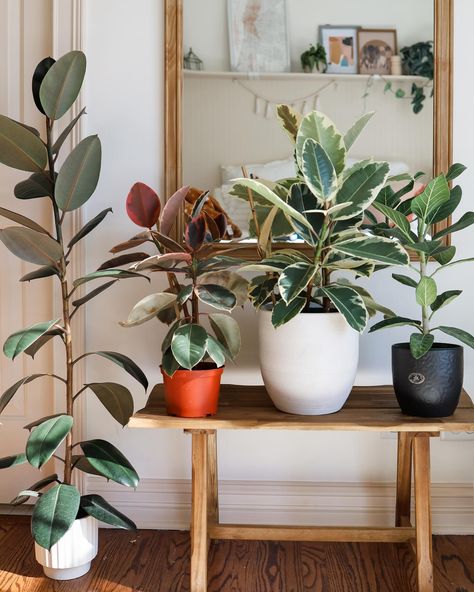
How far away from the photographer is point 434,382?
1.75m

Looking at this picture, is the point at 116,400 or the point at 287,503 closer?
the point at 116,400

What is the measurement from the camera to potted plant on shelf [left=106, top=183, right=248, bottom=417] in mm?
1718

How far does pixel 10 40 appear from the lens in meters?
2.25

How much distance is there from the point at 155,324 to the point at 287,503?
73 centimetres

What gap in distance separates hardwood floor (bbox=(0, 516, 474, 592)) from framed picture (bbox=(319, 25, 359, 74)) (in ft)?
4.88

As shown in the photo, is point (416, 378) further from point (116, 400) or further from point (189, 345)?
point (116, 400)

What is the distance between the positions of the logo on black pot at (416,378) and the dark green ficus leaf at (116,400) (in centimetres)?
76

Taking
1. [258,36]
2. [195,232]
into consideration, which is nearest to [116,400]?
[195,232]

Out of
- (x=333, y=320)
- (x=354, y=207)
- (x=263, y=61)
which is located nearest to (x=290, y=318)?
(x=333, y=320)

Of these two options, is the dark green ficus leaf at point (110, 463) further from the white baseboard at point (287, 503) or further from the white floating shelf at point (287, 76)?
the white floating shelf at point (287, 76)

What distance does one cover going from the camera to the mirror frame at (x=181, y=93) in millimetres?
2123

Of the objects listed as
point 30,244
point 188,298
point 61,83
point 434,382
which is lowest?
point 434,382

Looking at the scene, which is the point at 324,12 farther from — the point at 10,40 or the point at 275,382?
the point at 275,382

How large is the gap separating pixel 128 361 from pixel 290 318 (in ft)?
1.80
